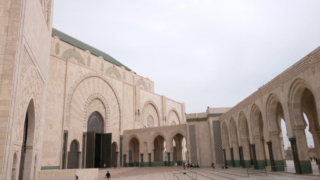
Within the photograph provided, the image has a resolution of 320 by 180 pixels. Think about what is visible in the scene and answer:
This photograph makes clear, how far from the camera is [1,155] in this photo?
6141 millimetres

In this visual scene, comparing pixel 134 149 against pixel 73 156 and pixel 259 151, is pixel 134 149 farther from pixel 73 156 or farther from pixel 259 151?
pixel 259 151

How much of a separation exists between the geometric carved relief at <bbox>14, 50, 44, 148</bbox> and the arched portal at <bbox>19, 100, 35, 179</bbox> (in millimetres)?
230

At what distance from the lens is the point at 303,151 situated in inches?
356

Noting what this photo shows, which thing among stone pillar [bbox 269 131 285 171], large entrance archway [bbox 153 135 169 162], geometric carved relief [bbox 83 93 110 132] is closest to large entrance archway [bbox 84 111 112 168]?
geometric carved relief [bbox 83 93 110 132]

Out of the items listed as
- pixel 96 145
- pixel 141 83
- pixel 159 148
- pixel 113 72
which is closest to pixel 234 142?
pixel 159 148

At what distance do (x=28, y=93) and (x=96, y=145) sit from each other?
10.9 m

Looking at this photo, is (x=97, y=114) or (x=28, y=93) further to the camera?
(x=97, y=114)

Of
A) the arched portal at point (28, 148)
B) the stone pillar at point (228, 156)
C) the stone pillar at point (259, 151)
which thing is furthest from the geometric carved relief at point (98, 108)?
the stone pillar at point (259, 151)

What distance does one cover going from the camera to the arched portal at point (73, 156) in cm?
1670

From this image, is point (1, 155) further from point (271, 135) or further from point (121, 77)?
point (121, 77)

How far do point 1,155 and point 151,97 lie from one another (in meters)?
21.1

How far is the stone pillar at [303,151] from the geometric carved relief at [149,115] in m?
17.1

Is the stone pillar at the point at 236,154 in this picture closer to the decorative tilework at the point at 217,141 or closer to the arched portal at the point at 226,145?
the arched portal at the point at 226,145

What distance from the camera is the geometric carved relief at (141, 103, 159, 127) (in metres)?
25.6
